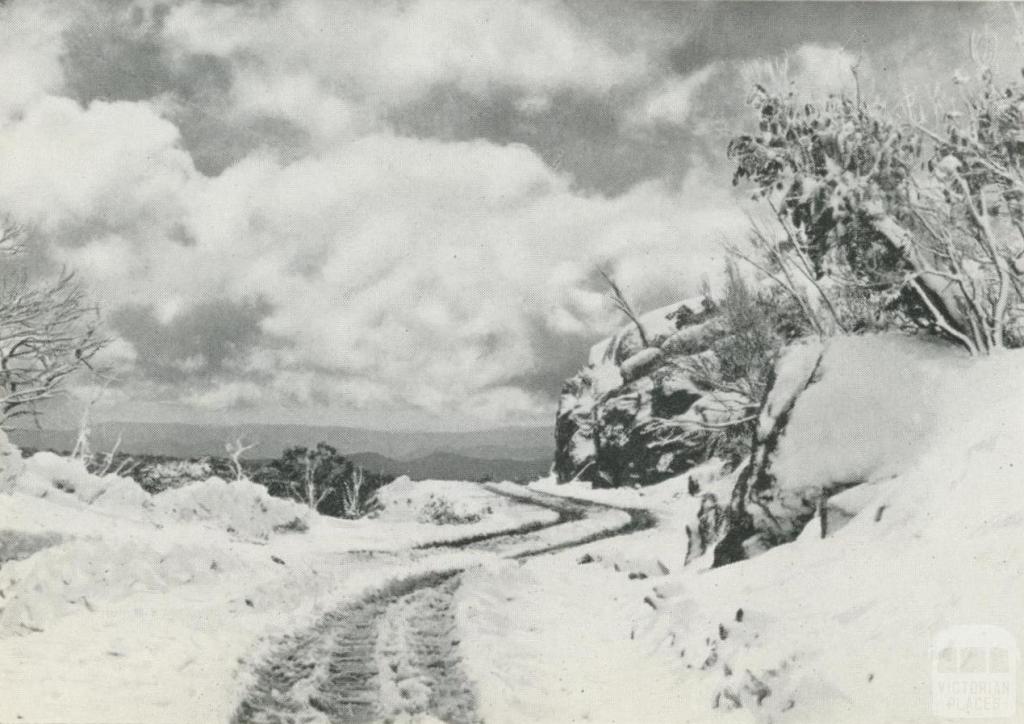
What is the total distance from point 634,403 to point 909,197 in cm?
3190

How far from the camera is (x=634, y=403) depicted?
4212 cm

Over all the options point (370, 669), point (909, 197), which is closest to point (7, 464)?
point (370, 669)

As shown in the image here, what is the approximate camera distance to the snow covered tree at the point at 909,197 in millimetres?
9648

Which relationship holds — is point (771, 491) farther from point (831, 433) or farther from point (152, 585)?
point (152, 585)

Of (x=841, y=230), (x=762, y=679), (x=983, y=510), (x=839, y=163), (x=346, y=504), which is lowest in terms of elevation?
(x=346, y=504)

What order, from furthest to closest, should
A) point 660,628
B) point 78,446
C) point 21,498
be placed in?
point 78,446
point 21,498
point 660,628

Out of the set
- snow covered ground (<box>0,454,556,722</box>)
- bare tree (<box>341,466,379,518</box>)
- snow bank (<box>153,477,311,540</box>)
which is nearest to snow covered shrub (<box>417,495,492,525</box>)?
bare tree (<box>341,466,379,518</box>)

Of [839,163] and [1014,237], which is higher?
[839,163]

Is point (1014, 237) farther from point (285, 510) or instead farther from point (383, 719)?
point (285, 510)

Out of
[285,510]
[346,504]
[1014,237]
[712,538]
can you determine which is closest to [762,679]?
[712,538]

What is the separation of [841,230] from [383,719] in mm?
8588

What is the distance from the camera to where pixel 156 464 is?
1206 inches

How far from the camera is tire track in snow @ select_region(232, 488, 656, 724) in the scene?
5.92 metres

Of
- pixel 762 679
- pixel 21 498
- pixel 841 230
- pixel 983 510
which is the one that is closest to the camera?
pixel 762 679
